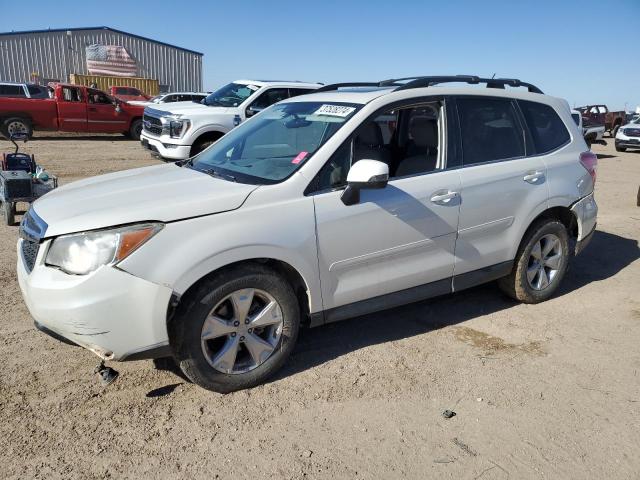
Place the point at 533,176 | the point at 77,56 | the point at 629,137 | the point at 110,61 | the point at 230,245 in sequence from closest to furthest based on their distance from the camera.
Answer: the point at 230,245, the point at 533,176, the point at 629,137, the point at 77,56, the point at 110,61

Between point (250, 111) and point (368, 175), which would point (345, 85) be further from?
point (250, 111)

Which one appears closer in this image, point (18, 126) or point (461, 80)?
point (461, 80)

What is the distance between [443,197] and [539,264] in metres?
1.43

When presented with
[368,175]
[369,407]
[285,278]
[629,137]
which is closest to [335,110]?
[368,175]

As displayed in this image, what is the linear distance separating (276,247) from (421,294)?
1320 millimetres

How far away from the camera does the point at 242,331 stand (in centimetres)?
319

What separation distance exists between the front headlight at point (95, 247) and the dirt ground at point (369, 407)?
877mm

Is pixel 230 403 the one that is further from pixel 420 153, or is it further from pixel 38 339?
pixel 420 153

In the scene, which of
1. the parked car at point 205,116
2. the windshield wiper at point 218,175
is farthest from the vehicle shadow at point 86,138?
the windshield wiper at point 218,175

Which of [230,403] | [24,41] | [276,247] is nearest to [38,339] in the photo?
[230,403]

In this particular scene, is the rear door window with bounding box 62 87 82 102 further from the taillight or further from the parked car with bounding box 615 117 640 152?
the parked car with bounding box 615 117 640 152

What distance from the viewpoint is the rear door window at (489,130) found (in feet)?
13.5

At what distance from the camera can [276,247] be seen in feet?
10.3

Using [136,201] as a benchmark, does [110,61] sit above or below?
above
